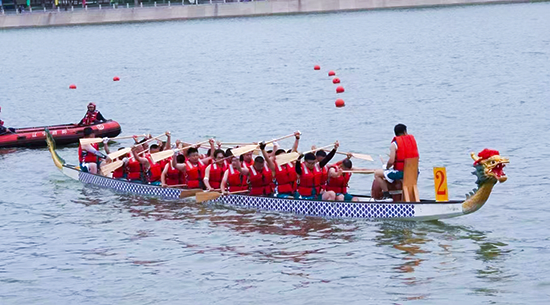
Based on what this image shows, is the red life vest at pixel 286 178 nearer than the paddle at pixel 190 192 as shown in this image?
Yes

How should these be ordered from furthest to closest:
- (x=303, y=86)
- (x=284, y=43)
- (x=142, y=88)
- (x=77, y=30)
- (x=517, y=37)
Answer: (x=77, y=30) < (x=284, y=43) < (x=517, y=37) < (x=142, y=88) < (x=303, y=86)

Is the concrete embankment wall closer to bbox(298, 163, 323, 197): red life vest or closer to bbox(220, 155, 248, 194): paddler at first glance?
bbox(220, 155, 248, 194): paddler

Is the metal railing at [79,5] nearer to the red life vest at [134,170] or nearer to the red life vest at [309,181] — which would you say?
the red life vest at [134,170]

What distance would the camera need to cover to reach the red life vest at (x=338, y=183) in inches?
836

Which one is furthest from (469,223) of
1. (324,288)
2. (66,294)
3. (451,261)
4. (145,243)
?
(66,294)

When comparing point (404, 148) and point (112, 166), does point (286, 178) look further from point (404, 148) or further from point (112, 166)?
point (112, 166)

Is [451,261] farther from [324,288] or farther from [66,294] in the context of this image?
[66,294]

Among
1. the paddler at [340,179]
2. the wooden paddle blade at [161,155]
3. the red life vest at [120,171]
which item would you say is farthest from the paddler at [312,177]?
the red life vest at [120,171]

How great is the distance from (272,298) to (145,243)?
465cm

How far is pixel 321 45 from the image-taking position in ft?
224

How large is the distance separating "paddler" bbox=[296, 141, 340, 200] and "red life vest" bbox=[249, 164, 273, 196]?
2.77 ft

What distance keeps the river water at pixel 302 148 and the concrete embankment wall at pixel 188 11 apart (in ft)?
46.5

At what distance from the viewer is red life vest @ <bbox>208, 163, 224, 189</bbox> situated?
2294cm

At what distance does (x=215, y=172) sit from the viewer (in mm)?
22938
